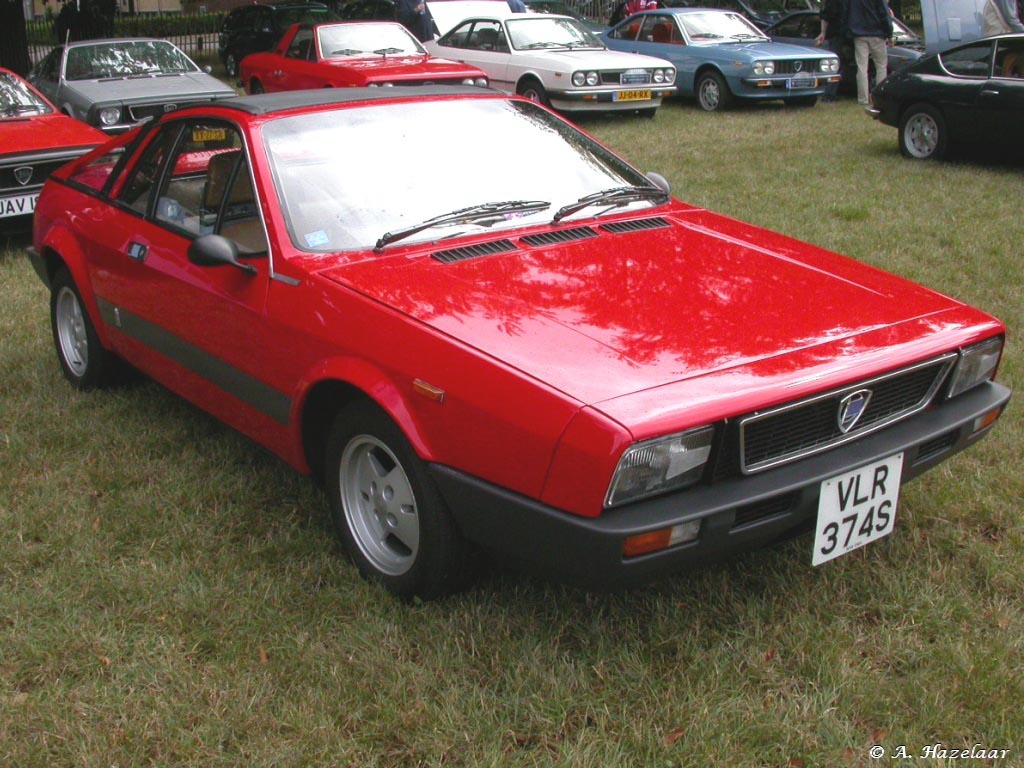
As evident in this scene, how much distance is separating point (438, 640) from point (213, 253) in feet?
4.69

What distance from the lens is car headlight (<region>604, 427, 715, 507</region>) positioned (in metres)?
2.54

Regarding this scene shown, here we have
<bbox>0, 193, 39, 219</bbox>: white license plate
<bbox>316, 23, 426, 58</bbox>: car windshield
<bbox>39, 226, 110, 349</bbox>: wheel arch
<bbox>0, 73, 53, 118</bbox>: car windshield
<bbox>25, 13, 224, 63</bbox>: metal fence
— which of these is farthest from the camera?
<bbox>25, 13, 224, 63</bbox>: metal fence

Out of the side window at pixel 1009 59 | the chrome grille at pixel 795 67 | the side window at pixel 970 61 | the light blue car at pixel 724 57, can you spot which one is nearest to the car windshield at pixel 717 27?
the light blue car at pixel 724 57

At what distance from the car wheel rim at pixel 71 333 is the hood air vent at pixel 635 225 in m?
2.64

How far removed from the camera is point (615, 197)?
13.2 ft

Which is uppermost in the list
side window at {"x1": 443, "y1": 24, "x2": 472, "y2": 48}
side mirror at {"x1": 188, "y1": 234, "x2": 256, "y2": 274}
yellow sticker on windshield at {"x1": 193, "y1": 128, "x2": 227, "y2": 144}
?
yellow sticker on windshield at {"x1": 193, "y1": 128, "x2": 227, "y2": 144}

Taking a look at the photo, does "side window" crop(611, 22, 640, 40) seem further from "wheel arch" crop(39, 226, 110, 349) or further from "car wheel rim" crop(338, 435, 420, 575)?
"car wheel rim" crop(338, 435, 420, 575)

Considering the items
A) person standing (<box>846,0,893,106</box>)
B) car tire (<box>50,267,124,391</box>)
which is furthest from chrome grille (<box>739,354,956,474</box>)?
person standing (<box>846,0,893,106</box>)

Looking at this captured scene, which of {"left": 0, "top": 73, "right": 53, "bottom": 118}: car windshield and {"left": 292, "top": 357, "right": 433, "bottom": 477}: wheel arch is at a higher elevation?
{"left": 0, "top": 73, "right": 53, "bottom": 118}: car windshield

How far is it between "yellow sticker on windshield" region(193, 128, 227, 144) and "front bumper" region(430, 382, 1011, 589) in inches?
72.6

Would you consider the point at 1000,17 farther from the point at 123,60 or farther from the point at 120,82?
the point at 123,60

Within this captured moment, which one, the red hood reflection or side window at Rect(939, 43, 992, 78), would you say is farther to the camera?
side window at Rect(939, 43, 992, 78)

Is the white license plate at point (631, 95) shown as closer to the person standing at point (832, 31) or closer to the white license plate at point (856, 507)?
the person standing at point (832, 31)

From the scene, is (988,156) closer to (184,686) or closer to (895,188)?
(895,188)
